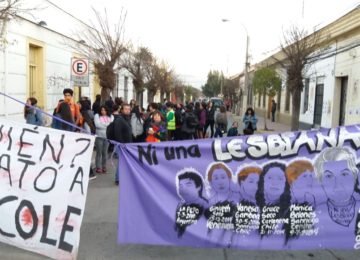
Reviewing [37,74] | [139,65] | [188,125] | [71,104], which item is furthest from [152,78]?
[71,104]

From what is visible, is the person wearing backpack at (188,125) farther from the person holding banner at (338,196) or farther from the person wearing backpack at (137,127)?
the person holding banner at (338,196)

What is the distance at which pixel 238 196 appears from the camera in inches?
177

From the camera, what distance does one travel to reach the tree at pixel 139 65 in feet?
89.2

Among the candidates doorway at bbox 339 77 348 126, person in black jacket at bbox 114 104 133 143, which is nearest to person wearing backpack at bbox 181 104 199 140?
person in black jacket at bbox 114 104 133 143

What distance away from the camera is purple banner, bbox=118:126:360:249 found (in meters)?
4.49

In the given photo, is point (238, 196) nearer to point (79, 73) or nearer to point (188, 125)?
point (188, 125)

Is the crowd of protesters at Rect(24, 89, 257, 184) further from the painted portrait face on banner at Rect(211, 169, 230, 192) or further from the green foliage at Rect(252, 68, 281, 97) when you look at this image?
the green foliage at Rect(252, 68, 281, 97)

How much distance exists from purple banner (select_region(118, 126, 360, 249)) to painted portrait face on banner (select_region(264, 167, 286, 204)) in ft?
0.03

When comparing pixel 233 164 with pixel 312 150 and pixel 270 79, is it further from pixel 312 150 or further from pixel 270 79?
pixel 270 79

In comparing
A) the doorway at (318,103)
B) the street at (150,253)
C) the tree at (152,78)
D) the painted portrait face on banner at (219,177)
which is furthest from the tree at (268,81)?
the painted portrait face on banner at (219,177)

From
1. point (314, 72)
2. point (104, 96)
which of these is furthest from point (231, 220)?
point (314, 72)

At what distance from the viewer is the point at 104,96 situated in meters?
19.1

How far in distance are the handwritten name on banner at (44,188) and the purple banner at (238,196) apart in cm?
46

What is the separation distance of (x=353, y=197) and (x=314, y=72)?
21.4 metres
